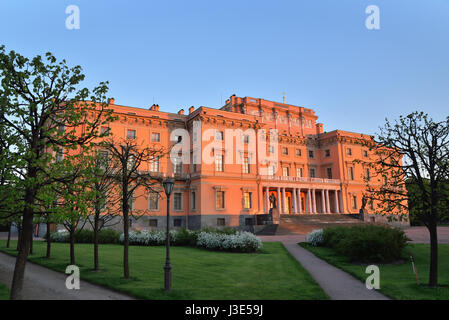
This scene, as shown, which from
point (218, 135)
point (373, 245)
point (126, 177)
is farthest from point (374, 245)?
point (218, 135)

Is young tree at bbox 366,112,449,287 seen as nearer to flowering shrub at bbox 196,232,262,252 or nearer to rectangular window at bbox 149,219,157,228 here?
flowering shrub at bbox 196,232,262,252

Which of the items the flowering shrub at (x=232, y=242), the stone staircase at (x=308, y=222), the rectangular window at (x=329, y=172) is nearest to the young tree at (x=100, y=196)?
the flowering shrub at (x=232, y=242)

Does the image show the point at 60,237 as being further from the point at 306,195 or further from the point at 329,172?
the point at 329,172

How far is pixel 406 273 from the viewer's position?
46.0 feet

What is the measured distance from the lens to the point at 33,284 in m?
11.4

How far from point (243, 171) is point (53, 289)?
32.9 m

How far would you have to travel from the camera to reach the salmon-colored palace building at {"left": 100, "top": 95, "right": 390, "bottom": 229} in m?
39.2

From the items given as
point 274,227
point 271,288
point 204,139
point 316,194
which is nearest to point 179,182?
point 204,139

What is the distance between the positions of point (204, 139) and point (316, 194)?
23.0 m

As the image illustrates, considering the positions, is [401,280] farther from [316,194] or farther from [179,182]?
[316,194]

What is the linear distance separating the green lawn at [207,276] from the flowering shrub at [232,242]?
82.9 inches

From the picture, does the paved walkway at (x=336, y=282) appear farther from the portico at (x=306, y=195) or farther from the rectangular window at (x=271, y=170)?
the rectangular window at (x=271, y=170)

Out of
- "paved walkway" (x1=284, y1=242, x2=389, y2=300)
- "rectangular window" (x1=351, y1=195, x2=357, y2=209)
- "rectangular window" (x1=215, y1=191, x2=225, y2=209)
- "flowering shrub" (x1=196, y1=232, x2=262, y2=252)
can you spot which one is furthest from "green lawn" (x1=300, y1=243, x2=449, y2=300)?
"rectangular window" (x1=351, y1=195, x2=357, y2=209)

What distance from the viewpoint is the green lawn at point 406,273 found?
10.3 m
